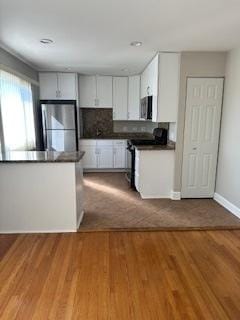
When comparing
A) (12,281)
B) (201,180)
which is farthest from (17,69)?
(201,180)

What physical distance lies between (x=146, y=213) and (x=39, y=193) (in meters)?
1.57

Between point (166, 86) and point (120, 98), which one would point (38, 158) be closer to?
point (166, 86)

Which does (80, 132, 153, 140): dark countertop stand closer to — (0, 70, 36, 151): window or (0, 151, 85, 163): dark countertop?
(0, 70, 36, 151): window

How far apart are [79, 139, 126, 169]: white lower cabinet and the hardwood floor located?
311 cm

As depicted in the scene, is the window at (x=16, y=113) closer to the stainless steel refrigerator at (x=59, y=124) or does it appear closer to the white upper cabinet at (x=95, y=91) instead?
the stainless steel refrigerator at (x=59, y=124)

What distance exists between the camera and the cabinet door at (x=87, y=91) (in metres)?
5.84

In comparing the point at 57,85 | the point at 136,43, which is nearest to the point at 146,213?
the point at 136,43

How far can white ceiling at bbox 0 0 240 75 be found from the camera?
2121 millimetres

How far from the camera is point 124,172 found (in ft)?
19.8

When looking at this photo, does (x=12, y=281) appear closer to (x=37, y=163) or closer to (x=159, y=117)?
(x=37, y=163)

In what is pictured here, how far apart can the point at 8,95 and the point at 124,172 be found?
128 inches

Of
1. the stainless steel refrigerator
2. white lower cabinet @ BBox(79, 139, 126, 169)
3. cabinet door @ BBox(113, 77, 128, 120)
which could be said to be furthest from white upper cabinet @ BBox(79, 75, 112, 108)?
white lower cabinet @ BBox(79, 139, 126, 169)

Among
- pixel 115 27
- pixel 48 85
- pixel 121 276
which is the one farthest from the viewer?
pixel 48 85

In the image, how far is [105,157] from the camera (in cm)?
592
